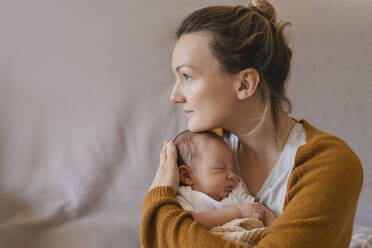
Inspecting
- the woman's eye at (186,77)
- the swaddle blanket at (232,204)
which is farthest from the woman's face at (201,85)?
the swaddle blanket at (232,204)

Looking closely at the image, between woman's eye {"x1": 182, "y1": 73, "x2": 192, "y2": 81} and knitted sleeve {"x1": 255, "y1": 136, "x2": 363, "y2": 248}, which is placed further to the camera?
woman's eye {"x1": 182, "y1": 73, "x2": 192, "y2": 81}

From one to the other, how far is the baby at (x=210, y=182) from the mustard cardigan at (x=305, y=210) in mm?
95

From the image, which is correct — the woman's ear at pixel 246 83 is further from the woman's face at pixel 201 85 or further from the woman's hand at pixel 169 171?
the woman's hand at pixel 169 171

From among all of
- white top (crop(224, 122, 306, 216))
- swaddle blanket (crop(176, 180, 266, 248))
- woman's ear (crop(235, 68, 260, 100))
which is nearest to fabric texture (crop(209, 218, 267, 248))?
swaddle blanket (crop(176, 180, 266, 248))

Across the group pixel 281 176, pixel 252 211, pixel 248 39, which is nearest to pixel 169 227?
pixel 252 211

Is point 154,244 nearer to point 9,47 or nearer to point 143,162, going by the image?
point 143,162

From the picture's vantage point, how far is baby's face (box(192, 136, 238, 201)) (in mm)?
1207

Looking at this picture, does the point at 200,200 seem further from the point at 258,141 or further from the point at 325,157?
the point at 325,157

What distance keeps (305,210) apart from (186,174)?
39 cm

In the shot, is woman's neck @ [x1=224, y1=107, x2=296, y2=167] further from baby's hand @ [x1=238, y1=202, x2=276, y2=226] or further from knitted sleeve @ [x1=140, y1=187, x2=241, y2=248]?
knitted sleeve @ [x1=140, y1=187, x2=241, y2=248]

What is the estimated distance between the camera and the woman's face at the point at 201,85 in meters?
1.14

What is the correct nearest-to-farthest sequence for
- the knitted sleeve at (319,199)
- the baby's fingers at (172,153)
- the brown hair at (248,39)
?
the knitted sleeve at (319,199)
the brown hair at (248,39)
the baby's fingers at (172,153)

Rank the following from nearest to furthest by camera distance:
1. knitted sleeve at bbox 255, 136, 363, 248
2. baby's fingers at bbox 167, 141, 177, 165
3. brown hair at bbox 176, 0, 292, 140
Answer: knitted sleeve at bbox 255, 136, 363, 248
brown hair at bbox 176, 0, 292, 140
baby's fingers at bbox 167, 141, 177, 165

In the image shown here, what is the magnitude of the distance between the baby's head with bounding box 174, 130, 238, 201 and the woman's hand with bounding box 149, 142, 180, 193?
0.03m
